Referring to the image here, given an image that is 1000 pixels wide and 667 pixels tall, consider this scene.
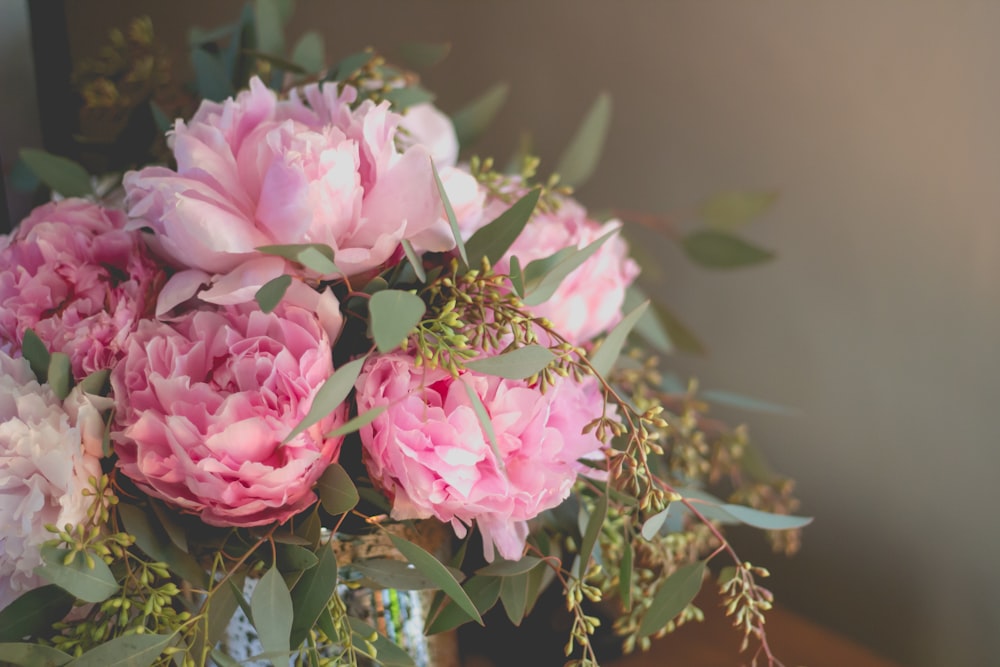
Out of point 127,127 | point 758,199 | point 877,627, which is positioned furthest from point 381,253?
point 877,627

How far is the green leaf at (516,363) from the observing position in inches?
17.5

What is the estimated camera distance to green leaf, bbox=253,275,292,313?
0.43 meters

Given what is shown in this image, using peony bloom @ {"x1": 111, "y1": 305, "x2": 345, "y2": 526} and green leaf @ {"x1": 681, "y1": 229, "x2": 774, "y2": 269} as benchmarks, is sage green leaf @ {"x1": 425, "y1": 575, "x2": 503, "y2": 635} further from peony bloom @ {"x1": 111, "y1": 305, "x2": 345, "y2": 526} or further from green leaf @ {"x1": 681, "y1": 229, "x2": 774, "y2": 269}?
green leaf @ {"x1": 681, "y1": 229, "x2": 774, "y2": 269}

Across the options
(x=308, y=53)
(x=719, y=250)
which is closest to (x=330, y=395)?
(x=308, y=53)

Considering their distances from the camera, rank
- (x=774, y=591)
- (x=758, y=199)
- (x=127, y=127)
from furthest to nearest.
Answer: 1. (x=774, y=591)
2. (x=758, y=199)
3. (x=127, y=127)

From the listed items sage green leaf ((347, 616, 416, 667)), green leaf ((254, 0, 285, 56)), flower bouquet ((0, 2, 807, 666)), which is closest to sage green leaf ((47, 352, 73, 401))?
flower bouquet ((0, 2, 807, 666))

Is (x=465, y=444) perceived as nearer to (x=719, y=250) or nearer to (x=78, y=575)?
(x=78, y=575)

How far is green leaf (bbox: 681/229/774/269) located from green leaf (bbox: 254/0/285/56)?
0.40 m

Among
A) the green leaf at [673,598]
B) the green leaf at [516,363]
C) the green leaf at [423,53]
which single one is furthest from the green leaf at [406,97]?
the green leaf at [673,598]

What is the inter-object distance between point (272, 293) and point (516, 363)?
0.42 ft

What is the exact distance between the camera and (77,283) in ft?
1.73

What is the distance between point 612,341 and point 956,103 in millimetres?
448

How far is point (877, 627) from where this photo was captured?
2.84 feet

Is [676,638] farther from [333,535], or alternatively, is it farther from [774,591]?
[333,535]
